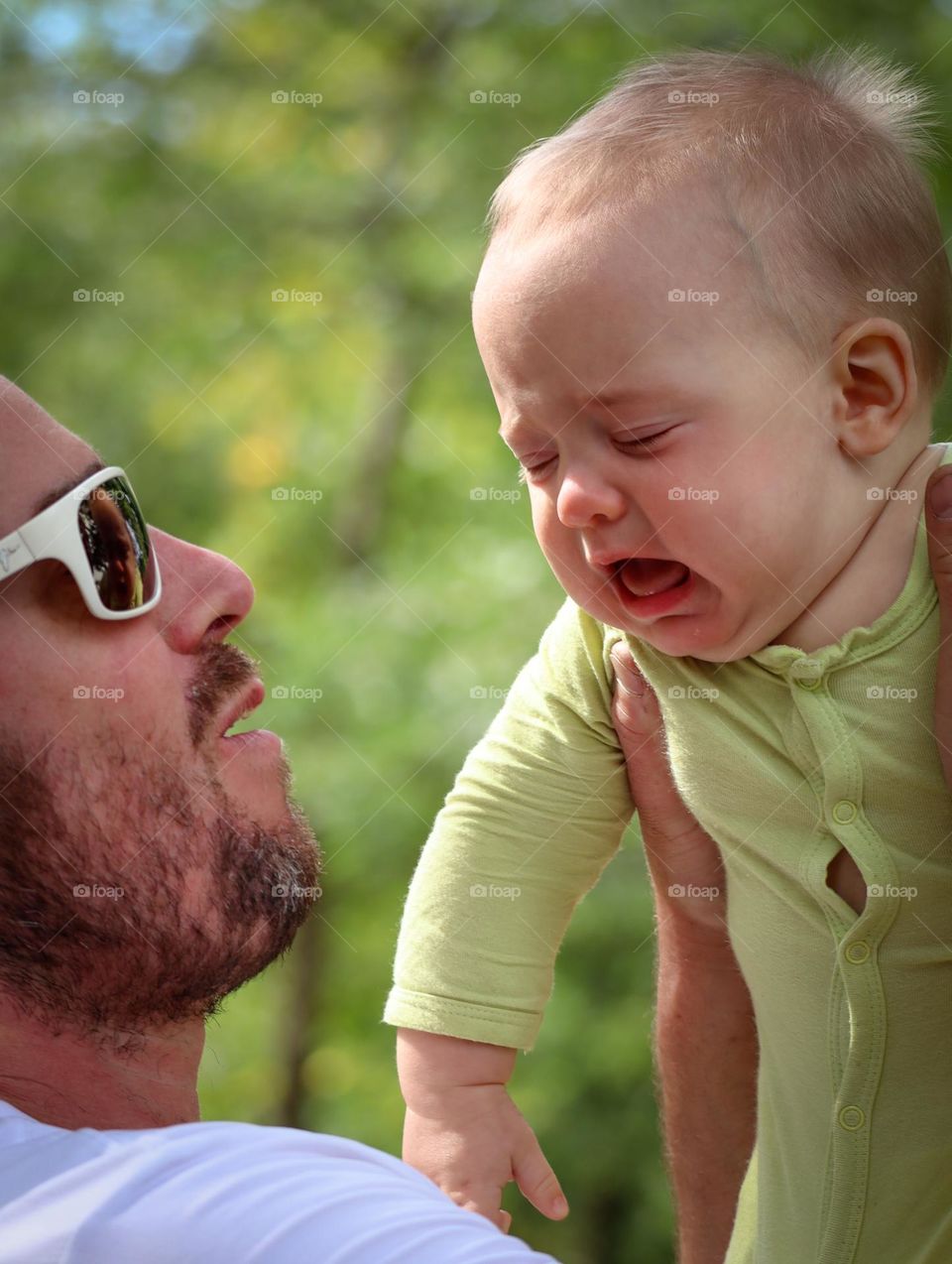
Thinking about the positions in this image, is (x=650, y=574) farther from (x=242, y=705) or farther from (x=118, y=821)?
(x=118, y=821)

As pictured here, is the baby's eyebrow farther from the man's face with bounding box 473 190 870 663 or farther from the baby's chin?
the baby's chin

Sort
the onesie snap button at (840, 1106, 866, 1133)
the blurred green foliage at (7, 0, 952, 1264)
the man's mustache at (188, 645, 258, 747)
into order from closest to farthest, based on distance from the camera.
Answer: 1. the onesie snap button at (840, 1106, 866, 1133)
2. the man's mustache at (188, 645, 258, 747)
3. the blurred green foliage at (7, 0, 952, 1264)

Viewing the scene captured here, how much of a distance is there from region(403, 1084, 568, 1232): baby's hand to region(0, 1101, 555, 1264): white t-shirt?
0.44 meters

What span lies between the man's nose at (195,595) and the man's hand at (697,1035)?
1.78ft

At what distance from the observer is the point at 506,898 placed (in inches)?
66.4

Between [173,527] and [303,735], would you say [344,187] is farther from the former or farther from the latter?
[303,735]

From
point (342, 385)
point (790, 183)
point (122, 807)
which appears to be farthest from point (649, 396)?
point (342, 385)

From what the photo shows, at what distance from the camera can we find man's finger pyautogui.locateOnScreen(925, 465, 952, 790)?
1381 mm

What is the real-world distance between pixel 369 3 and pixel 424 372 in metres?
1.51

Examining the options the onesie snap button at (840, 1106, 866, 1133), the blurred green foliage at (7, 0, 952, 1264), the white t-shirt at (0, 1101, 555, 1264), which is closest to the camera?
the white t-shirt at (0, 1101, 555, 1264)

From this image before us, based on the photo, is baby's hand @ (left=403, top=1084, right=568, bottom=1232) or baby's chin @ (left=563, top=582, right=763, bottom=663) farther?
baby's hand @ (left=403, top=1084, right=568, bottom=1232)

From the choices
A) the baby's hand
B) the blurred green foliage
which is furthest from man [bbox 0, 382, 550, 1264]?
the blurred green foliage

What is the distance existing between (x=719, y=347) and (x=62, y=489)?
739 millimetres

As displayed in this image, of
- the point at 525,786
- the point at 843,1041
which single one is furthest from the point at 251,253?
the point at 843,1041
